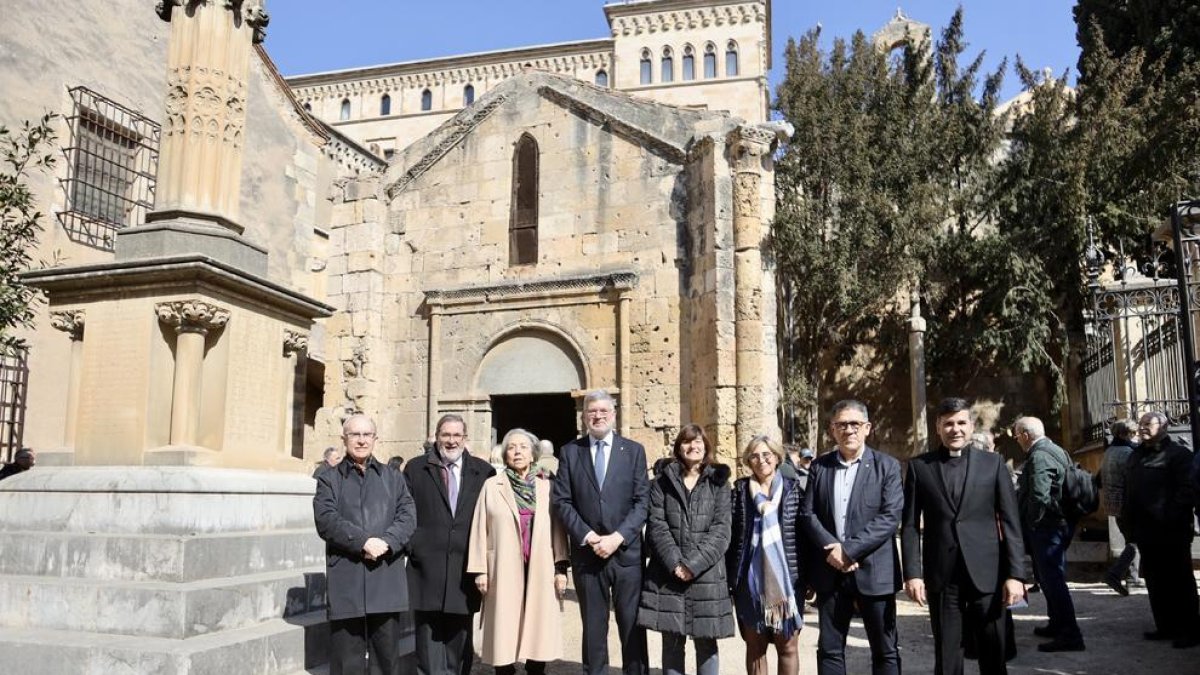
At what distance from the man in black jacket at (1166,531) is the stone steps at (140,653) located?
605 cm

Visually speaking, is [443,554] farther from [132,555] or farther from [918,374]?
[918,374]

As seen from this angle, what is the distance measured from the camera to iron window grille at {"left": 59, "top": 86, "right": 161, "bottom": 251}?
13.2 metres

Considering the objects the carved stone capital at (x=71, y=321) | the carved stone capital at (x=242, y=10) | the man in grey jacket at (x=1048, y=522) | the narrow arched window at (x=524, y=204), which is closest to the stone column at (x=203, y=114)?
the carved stone capital at (x=242, y=10)

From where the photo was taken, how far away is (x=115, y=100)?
14.2 meters

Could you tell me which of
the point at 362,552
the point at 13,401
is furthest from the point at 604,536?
the point at 13,401

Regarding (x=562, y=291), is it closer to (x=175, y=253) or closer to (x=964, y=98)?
(x=175, y=253)

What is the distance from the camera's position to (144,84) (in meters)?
14.7

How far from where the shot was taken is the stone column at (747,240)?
11586 mm

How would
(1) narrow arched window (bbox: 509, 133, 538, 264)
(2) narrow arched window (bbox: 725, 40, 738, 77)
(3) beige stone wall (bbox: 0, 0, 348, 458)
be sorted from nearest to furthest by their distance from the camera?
(3) beige stone wall (bbox: 0, 0, 348, 458), (1) narrow arched window (bbox: 509, 133, 538, 264), (2) narrow arched window (bbox: 725, 40, 738, 77)

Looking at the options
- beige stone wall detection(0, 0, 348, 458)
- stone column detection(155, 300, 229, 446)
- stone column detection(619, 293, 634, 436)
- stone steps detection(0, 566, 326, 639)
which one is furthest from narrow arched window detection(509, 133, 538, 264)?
stone steps detection(0, 566, 326, 639)

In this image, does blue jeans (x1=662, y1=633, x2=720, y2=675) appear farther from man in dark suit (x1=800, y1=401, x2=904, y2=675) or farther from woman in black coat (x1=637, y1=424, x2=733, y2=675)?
man in dark suit (x1=800, y1=401, x2=904, y2=675)

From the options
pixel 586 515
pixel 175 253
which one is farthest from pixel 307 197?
pixel 586 515

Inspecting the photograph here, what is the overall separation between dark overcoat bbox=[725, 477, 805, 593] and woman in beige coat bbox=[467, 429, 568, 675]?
3.22ft

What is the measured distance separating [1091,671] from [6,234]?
951cm
